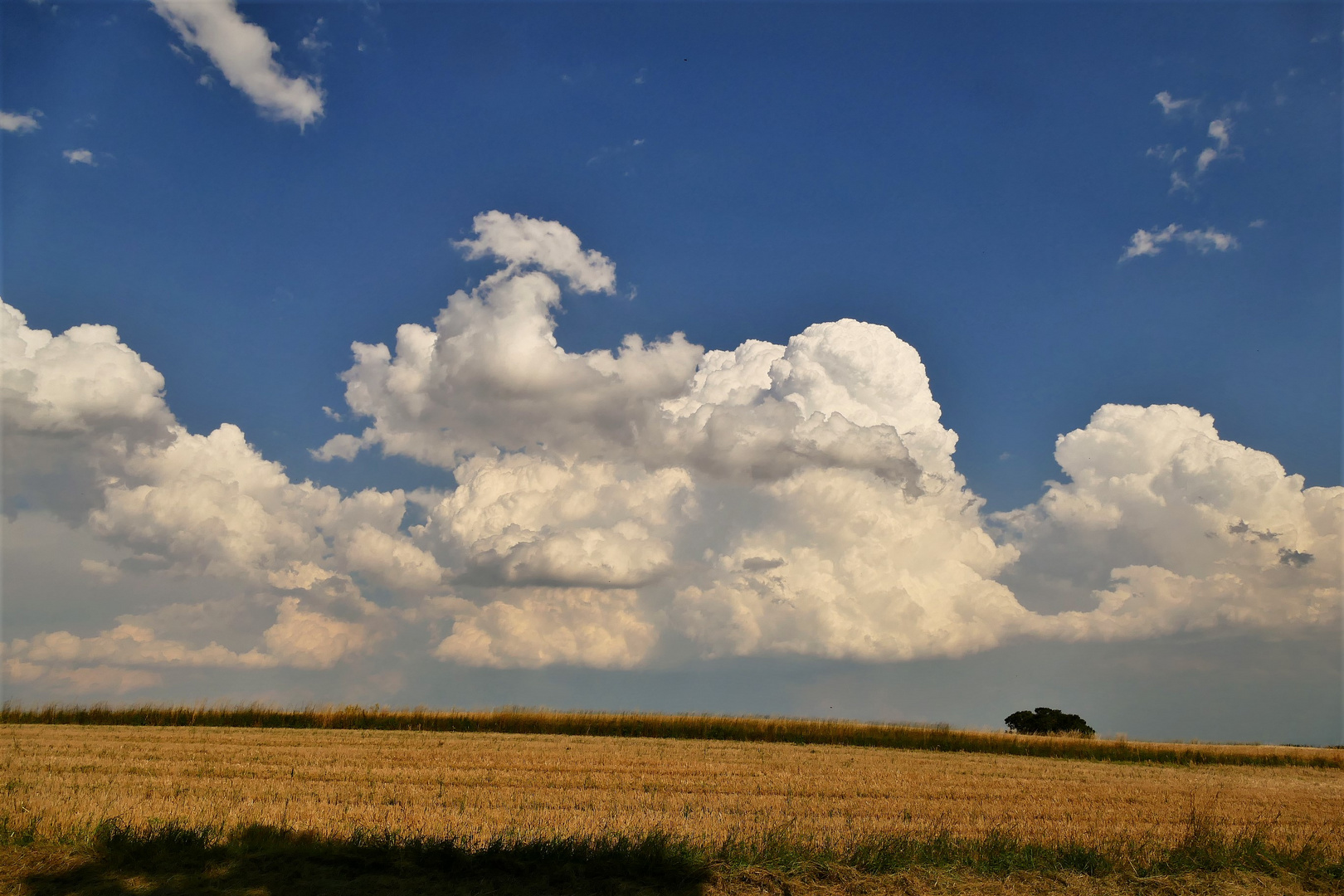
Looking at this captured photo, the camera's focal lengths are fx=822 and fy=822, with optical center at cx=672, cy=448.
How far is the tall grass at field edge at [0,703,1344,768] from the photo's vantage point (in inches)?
1515

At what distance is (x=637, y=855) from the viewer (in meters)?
9.41

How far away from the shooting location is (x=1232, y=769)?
34.8 meters

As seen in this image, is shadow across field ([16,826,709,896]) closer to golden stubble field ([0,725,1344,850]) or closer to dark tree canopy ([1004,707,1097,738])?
golden stubble field ([0,725,1344,850])

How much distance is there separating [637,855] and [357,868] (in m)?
3.24

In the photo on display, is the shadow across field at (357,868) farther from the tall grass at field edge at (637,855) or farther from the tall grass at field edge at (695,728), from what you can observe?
the tall grass at field edge at (695,728)

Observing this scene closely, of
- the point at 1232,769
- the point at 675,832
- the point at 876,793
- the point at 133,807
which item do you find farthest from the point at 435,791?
the point at 1232,769

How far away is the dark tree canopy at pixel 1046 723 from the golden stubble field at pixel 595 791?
33.5 meters

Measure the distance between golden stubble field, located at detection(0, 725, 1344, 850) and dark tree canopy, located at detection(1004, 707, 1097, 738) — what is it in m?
33.5

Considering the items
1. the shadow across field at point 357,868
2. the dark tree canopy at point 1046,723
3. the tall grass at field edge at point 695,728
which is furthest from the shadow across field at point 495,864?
the dark tree canopy at point 1046,723

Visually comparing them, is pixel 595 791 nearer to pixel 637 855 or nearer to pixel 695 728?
pixel 637 855

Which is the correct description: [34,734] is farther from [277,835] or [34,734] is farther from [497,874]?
[497,874]

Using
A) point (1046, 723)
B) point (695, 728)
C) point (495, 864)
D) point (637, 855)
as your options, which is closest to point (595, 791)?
point (495, 864)

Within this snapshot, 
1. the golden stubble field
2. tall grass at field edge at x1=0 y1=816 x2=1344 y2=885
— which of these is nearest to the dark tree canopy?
the golden stubble field

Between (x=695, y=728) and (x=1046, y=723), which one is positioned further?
(x=1046, y=723)
